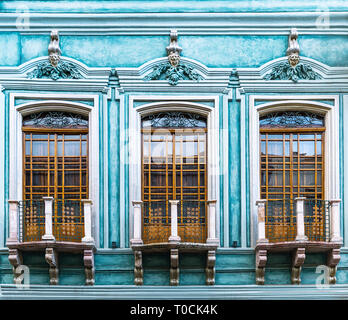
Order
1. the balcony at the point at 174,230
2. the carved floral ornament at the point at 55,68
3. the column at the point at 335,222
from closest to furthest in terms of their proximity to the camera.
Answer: the balcony at the point at 174,230 < the column at the point at 335,222 < the carved floral ornament at the point at 55,68

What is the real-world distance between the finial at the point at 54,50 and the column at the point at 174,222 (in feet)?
9.17

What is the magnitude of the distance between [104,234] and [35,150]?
1667mm

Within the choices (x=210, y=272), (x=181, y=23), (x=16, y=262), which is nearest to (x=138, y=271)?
(x=210, y=272)

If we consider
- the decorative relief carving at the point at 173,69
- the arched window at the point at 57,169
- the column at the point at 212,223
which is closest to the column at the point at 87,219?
the arched window at the point at 57,169

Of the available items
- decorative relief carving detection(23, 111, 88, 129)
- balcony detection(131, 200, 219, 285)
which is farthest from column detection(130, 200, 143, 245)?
decorative relief carving detection(23, 111, 88, 129)

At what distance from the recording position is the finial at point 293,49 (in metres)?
A: 12.3

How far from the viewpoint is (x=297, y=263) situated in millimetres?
11875

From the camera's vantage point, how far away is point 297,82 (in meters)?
12.4

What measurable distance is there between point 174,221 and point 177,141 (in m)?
1.29

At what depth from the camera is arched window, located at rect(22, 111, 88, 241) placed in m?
12.0

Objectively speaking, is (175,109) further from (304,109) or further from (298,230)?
(298,230)

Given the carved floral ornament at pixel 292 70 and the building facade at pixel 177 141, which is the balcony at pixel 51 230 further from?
the carved floral ornament at pixel 292 70

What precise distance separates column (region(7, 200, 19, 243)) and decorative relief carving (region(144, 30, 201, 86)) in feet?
9.03
